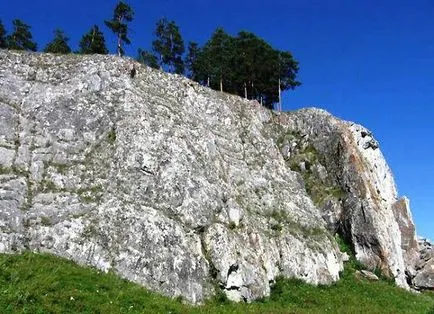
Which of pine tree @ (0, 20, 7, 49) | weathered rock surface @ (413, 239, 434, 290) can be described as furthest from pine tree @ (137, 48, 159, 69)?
weathered rock surface @ (413, 239, 434, 290)

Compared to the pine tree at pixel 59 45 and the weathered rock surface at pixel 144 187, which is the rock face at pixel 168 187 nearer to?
the weathered rock surface at pixel 144 187

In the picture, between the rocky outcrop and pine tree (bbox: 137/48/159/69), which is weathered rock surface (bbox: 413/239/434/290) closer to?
the rocky outcrop

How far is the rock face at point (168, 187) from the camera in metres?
32.8

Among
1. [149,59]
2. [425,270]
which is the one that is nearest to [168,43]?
[149,59]

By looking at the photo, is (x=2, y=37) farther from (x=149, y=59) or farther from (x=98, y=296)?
(x=98, y=296)

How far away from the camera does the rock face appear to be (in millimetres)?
32781

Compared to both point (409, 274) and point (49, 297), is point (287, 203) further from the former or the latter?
point (49, 297)

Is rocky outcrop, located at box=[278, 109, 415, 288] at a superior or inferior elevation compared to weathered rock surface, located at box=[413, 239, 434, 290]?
superior

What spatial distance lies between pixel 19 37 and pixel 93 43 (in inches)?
444

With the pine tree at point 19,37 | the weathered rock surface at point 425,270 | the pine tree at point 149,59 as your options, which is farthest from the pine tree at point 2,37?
the weathered rock surface at point 425,270

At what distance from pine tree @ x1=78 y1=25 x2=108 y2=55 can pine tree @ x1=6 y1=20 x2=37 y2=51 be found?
26.3 feet

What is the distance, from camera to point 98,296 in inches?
1008

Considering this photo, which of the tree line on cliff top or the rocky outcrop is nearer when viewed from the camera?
the rocky outcrop

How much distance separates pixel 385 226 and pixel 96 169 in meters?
33.1
